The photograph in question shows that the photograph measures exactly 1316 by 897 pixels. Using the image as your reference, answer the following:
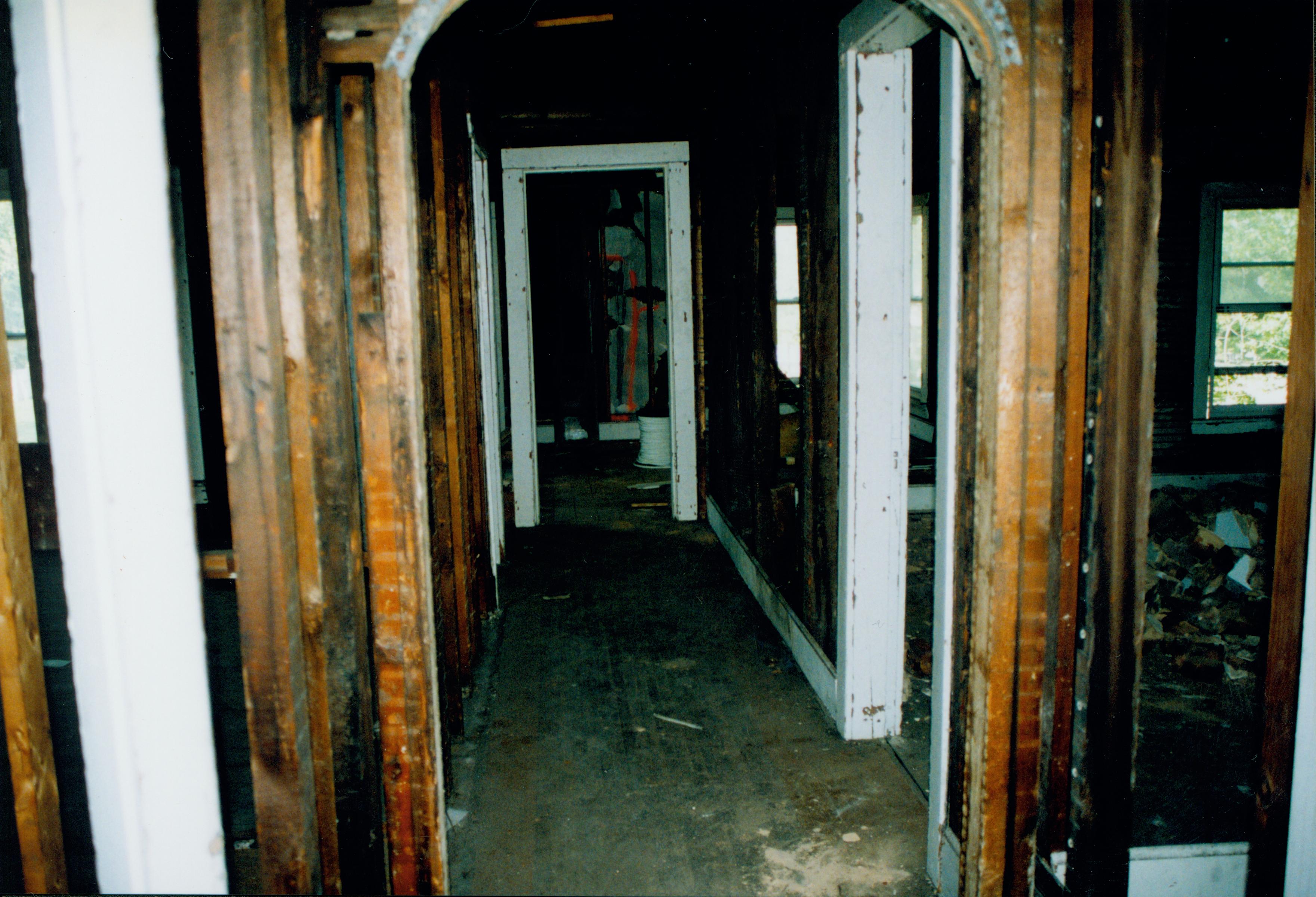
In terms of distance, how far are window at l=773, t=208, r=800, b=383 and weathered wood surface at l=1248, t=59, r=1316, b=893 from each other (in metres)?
6.64

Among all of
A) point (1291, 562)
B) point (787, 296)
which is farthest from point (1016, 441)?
point (787, 296)

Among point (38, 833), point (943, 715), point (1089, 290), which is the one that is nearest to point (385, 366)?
point (38, 833)

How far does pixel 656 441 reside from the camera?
24.7 ft

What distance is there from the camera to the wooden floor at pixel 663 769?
2.02 m

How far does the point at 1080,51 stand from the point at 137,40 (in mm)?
1652

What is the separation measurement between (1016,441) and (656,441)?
19.8ft

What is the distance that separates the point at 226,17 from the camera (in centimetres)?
123

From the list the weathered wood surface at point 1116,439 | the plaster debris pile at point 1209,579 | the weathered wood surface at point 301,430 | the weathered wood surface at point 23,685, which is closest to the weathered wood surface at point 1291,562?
the weathered wood surface at point 1116,439

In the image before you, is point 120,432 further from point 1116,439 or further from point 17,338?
point 17,338

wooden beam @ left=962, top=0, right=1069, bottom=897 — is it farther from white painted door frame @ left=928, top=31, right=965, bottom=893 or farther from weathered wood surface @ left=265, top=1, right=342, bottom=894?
weathered wood surface @ left=265, top=1, right=342, bottom=894

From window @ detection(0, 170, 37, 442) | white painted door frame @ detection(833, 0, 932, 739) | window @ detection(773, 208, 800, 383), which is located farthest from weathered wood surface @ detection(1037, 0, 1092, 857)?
window @ detection(773, 208, 800, 383)

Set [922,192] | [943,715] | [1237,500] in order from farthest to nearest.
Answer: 1. [922,192]
2. [1237,500]
3. [943,715]

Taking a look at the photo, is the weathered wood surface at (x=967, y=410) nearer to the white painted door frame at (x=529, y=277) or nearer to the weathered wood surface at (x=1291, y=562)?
the weathered wood surface at (x=1291, y=562)

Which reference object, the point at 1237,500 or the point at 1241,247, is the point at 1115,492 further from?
the point at 1241,247
